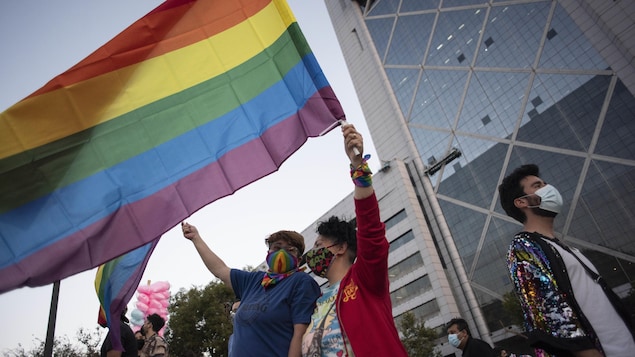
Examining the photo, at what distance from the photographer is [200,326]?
24.3m

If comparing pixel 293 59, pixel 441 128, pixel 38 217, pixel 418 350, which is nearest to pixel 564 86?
pixel 441 128

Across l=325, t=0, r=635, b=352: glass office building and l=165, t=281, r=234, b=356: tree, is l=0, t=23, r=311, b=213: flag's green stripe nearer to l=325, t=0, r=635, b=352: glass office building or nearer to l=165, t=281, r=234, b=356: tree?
l=165, t=281, r=234, b=356: tree

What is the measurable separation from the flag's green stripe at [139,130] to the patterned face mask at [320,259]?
135 cm

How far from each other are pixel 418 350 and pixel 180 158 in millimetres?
25820

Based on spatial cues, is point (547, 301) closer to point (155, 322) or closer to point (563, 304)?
point (563, 304)

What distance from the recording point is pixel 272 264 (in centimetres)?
251

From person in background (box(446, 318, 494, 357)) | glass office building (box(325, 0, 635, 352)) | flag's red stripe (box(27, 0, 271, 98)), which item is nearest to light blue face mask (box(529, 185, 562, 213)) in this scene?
flag's red stripe (box(27, 0, 271, 98))

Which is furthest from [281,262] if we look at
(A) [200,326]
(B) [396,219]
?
(B) [396,219]

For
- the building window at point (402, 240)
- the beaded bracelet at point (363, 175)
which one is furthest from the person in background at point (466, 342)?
the building window at point (402, 240)

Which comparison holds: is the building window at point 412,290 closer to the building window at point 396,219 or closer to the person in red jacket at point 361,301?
the building window at point 396,219

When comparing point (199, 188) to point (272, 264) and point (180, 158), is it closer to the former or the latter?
point (180, 158)

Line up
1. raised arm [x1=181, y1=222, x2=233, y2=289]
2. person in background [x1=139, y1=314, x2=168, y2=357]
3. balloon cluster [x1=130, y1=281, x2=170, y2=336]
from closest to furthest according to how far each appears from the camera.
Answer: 1. raised arm [x1=181, y1=222, x2=233, y2=289]
2. person in background [x1=139, y1=314, x2=168, y2=357]
3. balloon cluster [x1=130, y1=281, x2=170, y2=336]

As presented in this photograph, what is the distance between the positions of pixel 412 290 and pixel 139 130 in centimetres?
3215

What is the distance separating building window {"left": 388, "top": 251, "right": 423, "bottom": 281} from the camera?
31531 mm
